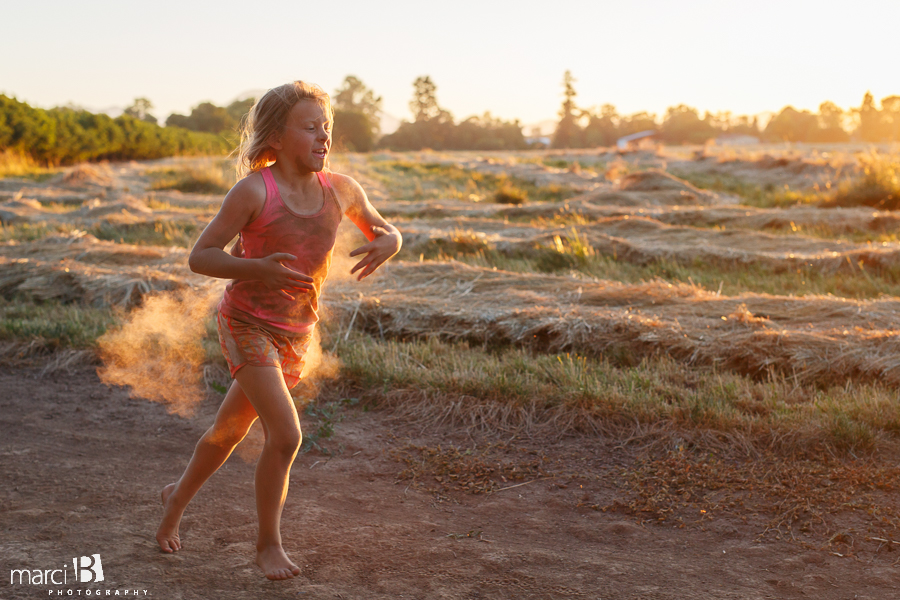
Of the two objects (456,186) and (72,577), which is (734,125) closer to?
(456,186)

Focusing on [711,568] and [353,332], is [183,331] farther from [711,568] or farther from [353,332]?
[711,568]

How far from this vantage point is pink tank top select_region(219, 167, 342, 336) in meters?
2.16

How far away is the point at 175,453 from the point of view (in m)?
3.43

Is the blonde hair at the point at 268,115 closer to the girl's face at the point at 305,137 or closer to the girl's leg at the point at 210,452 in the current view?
the girl's face at the point at 305,137

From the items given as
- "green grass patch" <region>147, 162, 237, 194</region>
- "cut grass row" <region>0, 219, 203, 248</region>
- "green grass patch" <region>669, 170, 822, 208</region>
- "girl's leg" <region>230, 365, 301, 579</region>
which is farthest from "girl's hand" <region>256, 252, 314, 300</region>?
"green grass patch" <region>147, 162, 237, 194</region>

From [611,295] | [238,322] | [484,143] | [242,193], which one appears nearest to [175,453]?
[238,322]

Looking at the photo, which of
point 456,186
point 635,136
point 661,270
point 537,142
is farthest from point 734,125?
point 661,270

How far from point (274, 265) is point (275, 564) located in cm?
93

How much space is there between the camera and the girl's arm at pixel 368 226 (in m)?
2.22

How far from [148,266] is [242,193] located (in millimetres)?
4836

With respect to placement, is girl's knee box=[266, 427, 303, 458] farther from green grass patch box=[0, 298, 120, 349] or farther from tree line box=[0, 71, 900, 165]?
tree line box=[0, 71, 900, 165]

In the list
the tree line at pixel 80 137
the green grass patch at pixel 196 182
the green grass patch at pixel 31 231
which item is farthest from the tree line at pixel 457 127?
the green grass patch at pixel 31 231

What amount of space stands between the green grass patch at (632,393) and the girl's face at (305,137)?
6.31ft

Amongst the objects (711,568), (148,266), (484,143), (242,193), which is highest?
(484,143)
